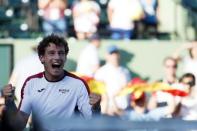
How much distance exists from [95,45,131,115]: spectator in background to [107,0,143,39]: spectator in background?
40 cm

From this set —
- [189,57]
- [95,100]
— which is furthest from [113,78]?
[95,100]

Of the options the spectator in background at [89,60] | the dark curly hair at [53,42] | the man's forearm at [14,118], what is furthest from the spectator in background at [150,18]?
the man's forearm at [14,118]

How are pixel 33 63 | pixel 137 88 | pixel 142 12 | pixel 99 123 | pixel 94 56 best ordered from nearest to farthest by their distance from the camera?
pixel 99 123 → pixel 33 63 → pixel 137 88 → pixel 94 56 → pixel 142 12

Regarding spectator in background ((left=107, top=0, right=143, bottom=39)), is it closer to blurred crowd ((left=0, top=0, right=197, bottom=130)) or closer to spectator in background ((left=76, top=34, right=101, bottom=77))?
blurred crowd ((left=0, top=0, right=197, bottom=130))

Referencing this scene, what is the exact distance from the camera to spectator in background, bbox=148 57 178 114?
31.7ft

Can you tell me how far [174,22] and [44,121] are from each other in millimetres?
9414

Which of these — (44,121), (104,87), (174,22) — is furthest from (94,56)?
(44,121)

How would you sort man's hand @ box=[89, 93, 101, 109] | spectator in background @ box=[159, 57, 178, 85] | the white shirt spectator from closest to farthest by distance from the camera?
man's hand @ box=[89, 93, 101, 109] < the white shirt spectator < spectator in background @ box=[159, 57, 178, 85]

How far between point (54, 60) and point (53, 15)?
21.6 ft

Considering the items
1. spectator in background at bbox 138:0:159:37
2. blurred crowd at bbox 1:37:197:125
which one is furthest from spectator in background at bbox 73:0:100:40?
spectator in background at bbox 138:0:159:37

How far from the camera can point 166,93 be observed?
9.84m

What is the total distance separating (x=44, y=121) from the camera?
3105 mm

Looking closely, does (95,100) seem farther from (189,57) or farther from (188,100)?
(189,57)

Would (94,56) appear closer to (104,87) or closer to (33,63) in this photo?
(104,87)
